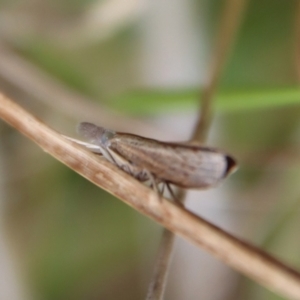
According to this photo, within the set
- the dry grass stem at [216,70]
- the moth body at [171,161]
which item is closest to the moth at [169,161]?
the moth body at [171,161]

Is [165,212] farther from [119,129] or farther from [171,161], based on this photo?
[119,129]

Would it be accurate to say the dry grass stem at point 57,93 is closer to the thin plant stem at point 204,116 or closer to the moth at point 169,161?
the thin plant stem at point 204,116

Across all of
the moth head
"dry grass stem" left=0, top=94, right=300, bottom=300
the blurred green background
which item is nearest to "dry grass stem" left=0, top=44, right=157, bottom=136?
the blurred green background

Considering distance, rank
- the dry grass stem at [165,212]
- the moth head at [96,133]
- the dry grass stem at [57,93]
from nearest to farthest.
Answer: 1. the dry grass stem at [165,212]
2. the moth head at [96,133]
3. the dry grass stem at [57,93]

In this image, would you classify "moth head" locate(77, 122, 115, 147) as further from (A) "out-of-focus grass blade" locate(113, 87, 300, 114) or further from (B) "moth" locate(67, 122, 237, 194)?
(A) "out-of-focus grass blade" locate(113, 87, 300, 114)

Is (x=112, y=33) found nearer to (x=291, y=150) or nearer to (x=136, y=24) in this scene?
(x=136, y=24)

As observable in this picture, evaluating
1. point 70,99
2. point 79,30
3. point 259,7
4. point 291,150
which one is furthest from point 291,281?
point 79,30
